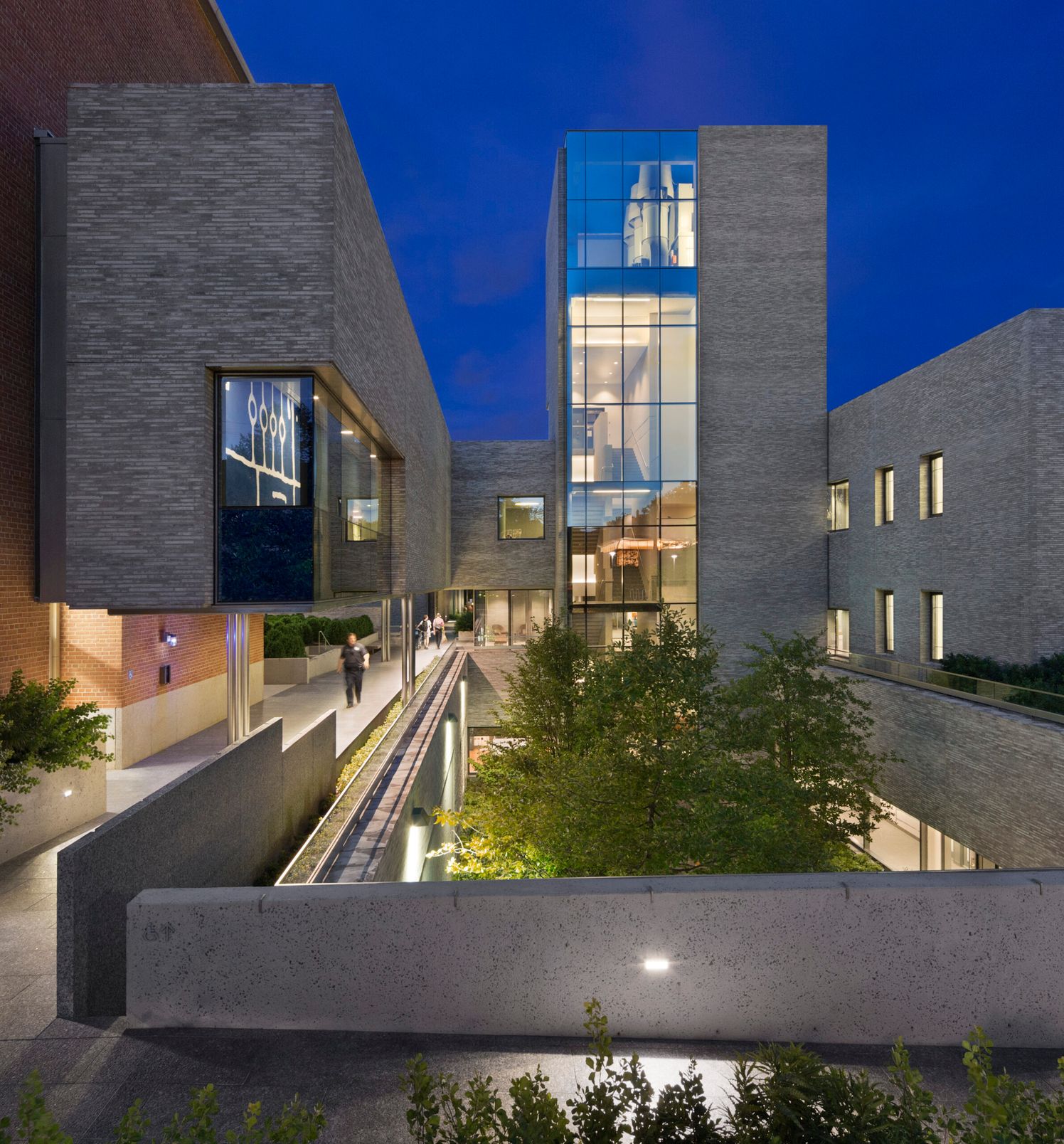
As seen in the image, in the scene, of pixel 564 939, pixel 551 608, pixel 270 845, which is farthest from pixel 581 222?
pixel 564 939

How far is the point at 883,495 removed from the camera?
20.6m

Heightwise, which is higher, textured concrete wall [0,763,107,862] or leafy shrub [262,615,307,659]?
leafy shrub [262,615,307,659]

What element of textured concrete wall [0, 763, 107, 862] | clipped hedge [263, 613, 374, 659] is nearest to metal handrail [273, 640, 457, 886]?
textured concrete wall [0, 763, 107, 862]

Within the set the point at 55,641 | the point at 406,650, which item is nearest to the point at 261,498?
the point at 55,641

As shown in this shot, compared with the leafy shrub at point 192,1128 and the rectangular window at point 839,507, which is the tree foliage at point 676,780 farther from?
the rectangular window at point 839,507

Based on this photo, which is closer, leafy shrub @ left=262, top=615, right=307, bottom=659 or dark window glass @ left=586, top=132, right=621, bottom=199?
leafy shrub @ left=262, top=615, right=307, bottom=659

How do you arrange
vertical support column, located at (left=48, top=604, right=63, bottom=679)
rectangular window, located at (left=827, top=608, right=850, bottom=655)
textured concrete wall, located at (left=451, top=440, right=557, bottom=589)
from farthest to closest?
textured concrete wall, located at (left=451, top=440, right=557, bottom=589) → rectangular window, located at (left=827, top=608, right=850, bottom=655) → vertical support column, located at (left=48, top=604, right=63, bottom=679)

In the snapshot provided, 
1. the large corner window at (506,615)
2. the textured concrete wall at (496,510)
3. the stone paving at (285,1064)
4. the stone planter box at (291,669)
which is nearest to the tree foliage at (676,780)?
the stone paving at (285,1064)

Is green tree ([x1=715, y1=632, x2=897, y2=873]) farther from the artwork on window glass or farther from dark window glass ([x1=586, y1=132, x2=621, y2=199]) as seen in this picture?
dark window glass ([x1=586, y1=132, x2=621, y2=199])

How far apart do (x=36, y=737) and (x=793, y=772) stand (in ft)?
40.5

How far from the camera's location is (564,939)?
4863mm

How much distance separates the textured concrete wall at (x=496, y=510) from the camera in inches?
1081

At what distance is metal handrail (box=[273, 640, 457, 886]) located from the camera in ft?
23.9

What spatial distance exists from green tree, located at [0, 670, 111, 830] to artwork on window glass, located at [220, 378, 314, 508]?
3.44 meters
